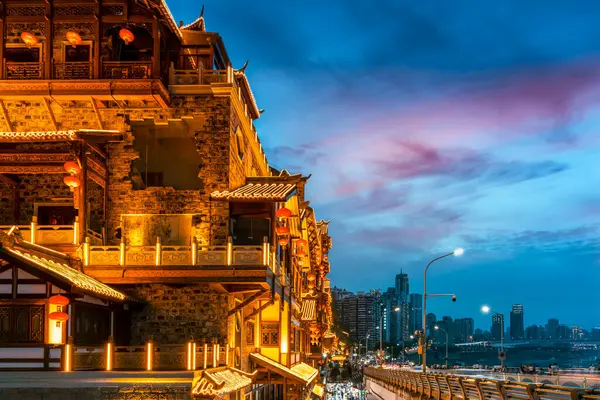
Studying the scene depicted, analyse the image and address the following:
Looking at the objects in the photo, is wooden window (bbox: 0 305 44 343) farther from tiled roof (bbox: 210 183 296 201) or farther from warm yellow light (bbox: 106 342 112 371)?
tiled roof (bbox: 210 183 296 201)

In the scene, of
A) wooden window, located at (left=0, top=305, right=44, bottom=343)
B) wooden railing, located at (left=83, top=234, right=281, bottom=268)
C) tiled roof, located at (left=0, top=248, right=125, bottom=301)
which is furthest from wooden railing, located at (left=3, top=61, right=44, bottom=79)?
wooden window, located at (left=0, top=305, right=44, bottom=343)

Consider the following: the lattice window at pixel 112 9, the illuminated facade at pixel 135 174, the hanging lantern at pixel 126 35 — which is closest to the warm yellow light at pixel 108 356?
the illuminated facade at pixel 135 174

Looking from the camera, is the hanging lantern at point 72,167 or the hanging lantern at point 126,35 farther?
the hanging lantern at point 126,35

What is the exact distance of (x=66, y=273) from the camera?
22.9 meters

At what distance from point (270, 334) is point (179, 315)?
32.5 ft

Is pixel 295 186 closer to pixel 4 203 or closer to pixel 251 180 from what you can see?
pixel 251 180

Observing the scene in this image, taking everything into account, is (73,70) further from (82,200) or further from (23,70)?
(82,200)

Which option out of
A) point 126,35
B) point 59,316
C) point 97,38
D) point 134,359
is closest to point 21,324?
point 59,316

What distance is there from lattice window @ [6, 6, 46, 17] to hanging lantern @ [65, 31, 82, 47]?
1.71m

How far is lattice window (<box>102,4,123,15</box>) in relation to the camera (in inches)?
1150

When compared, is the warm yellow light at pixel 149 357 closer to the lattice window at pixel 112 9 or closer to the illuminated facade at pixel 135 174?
the illuminated facade at pixel 135 174

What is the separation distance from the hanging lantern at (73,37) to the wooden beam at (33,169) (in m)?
5.51

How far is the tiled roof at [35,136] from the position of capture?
1050 inches

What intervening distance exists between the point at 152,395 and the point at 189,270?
5611mm
